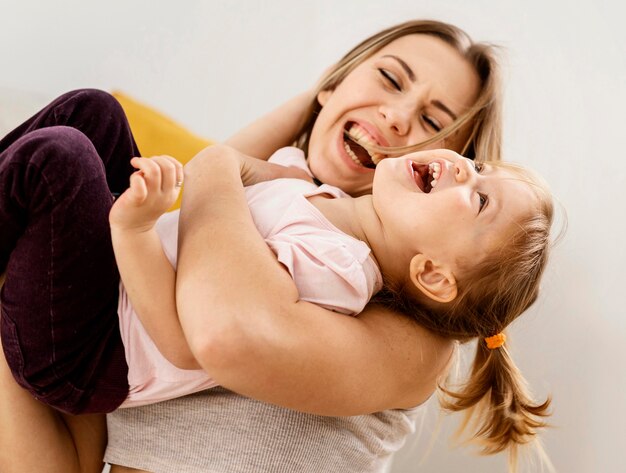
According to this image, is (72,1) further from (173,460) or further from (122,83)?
(173,460)

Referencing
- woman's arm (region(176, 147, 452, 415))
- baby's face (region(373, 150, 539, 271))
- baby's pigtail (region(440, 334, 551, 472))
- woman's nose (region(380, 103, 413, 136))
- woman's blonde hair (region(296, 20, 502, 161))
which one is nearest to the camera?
woman's arm (region(176, 147, 452, 415))

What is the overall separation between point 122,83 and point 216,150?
4.77 feet

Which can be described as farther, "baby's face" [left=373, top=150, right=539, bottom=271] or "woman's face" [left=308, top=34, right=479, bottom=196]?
"woman's face" [left=308, top=34, right=479, bottom=196]

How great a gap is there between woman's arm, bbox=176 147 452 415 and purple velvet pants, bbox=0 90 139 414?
0.12m

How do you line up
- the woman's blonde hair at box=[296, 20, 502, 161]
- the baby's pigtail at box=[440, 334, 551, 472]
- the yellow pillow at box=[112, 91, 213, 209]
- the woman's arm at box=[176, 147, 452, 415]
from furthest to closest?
1. the yellow pillow at box=[112, 91, 213, 209]
2. the woman's blonde hair at box=[296, 20, 502, 161]
3. the baby's pigtail at box=[440, 334, 551, 472]
4. the woman's arm at box=[176, 147, 452, 415]

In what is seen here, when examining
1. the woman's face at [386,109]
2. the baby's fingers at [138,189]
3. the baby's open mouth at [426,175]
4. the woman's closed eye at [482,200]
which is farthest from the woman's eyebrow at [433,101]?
the baby's fingers at [138,189]

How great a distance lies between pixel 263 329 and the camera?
33.6 inches

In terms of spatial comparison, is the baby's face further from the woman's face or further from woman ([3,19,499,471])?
the woman's face

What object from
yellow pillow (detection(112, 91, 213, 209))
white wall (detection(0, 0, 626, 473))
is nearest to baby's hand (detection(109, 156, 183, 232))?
yellow pillow (detection(112, 91, 213, 209))

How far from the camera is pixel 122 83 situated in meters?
2.44

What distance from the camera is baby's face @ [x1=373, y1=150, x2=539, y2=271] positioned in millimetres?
1086

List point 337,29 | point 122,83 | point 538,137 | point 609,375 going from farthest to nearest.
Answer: point 337,29 → point 122,83 → point 538,137 → point 609,375

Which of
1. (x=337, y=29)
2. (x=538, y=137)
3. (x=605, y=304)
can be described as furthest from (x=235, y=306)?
(x=337, y=29)

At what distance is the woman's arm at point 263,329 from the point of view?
0.85m
